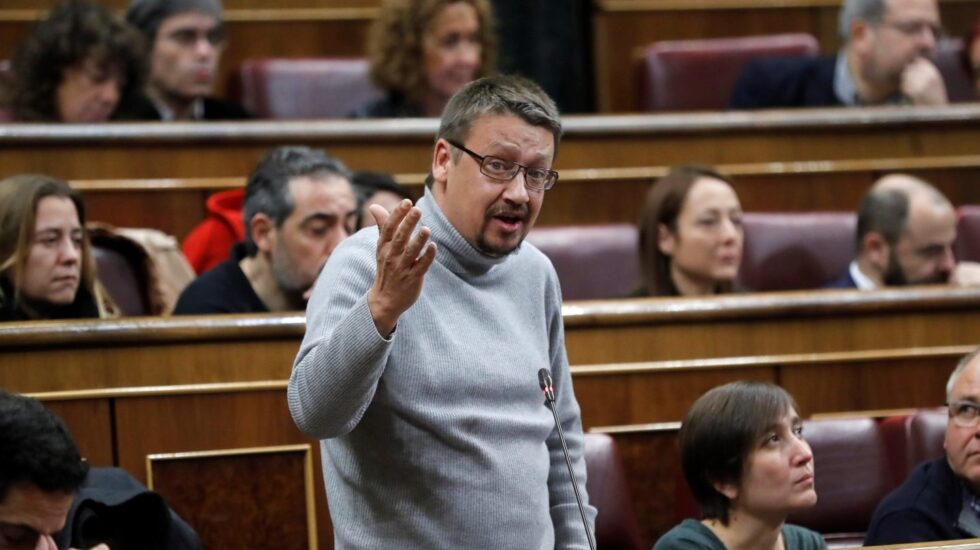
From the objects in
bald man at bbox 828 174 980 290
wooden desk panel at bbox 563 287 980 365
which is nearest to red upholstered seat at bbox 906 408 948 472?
wooden desk panel at bbox 563 287 980 365

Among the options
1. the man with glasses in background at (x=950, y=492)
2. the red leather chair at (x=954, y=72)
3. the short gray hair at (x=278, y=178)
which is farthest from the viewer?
the red leather chair at (x=954, y=72)

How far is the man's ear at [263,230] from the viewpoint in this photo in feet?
3.77

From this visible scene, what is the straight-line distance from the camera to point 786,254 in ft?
4.58

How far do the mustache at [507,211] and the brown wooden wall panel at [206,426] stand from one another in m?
0.31

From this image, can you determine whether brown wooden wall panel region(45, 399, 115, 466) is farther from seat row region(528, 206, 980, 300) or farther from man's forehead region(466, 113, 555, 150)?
seat row region(528, 206, 980, 300)

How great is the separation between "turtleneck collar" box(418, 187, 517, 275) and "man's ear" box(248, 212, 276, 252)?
46 cm

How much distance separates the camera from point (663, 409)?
1043 millimetres

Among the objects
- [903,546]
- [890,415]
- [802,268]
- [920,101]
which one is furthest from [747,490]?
[920,101]

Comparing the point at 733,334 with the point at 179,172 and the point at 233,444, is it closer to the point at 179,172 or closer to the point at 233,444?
the point at 233,444

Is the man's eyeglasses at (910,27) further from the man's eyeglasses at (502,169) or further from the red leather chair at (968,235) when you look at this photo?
the man's eyeglasses at (502,169)

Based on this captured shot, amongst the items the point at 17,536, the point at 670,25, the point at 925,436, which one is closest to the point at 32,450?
the point at 17,536

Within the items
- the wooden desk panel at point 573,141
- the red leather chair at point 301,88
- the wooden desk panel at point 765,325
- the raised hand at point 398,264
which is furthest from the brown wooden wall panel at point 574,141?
the raised hand at point 398,264

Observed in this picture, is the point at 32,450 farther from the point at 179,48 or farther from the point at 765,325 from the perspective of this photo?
the point at 179,48

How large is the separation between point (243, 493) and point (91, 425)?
0.34 feet
